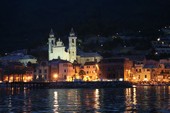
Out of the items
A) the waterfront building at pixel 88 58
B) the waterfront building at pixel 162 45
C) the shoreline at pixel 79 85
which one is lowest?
the shoreline at pixel 79 85

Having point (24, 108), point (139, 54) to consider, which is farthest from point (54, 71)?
point (24, 108)

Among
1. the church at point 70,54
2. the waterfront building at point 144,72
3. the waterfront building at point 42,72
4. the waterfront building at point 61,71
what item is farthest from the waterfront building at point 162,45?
the waterfront building at point 42,72

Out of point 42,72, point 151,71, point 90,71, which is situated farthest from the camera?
point 90,71

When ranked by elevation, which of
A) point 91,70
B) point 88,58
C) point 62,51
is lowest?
point 91,70

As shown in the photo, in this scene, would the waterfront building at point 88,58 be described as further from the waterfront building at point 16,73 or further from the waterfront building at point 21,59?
the waterfront building at point 16,73

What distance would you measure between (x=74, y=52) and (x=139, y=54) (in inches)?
940

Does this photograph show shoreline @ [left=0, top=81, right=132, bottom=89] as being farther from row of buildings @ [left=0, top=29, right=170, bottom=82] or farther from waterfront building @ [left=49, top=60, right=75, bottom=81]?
waterfront building @ [left=49, top=60, right=75, bottom=81]

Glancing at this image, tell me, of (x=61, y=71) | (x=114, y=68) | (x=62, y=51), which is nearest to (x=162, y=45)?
(x=62, y=51)

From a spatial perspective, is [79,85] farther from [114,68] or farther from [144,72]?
[144,72]

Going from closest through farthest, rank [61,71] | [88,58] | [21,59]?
1. [61,71]
2. [88,58]
3. [21,59]

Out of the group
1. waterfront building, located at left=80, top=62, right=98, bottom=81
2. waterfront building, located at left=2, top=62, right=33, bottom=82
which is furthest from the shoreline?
waterfront building, located at left=80, top=62, right=98, bottom=81

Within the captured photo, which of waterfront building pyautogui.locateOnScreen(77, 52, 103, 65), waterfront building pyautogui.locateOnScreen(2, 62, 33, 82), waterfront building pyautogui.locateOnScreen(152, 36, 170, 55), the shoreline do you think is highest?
waterfront building pyautogui.locateOnScreen(152, 36, 170, 55)

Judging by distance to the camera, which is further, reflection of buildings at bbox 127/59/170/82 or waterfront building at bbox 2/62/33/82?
waterfront building at bbox 2/62/33/82

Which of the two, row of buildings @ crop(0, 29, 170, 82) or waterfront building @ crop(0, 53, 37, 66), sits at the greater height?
waterfront building @ crop(0, 53, 37, 66)
